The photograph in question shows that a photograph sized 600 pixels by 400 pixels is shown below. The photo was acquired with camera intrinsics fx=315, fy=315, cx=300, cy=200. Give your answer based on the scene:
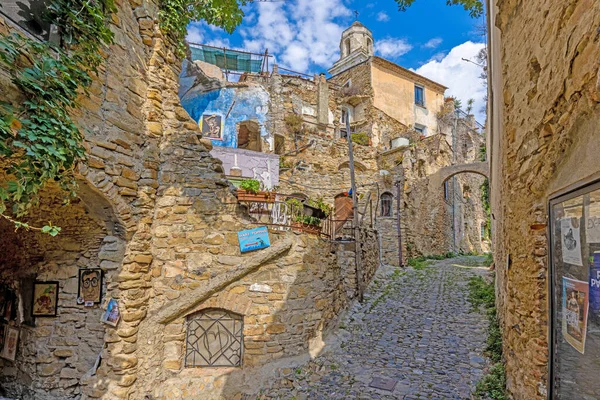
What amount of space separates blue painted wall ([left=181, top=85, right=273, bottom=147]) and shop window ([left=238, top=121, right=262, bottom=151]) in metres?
0.27

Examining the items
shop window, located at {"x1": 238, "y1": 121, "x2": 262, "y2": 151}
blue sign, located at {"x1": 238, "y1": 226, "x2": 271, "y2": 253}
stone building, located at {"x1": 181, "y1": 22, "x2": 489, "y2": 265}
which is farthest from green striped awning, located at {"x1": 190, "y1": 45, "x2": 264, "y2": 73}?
blue sign, located at {"x1": 238, "y1": 226, "x2": 271, "y2": 253}

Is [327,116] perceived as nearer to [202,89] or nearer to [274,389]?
[202,89]

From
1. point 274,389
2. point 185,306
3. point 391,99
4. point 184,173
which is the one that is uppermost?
point 391,99

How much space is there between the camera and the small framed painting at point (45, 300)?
5469 mm

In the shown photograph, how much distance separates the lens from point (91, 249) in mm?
5395

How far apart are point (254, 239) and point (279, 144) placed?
10.8m

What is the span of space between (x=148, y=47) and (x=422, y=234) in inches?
513

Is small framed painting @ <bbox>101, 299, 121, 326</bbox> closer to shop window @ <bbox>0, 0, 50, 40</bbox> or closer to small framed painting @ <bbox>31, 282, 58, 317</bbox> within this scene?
small framed painting @ <bbox>31, 282, 58, 317</bbox>

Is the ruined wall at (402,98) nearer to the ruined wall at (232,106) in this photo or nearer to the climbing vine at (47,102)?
the ruined wall at (232,106)

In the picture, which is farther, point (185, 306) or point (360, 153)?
point (360, 153)

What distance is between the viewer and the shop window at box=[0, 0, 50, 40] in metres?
3.34

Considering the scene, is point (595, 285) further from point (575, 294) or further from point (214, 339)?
point (214, 339)

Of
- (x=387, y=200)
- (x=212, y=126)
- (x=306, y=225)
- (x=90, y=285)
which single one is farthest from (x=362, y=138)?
(x=90, y=285)

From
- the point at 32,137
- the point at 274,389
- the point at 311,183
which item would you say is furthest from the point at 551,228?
the point at 311,183
